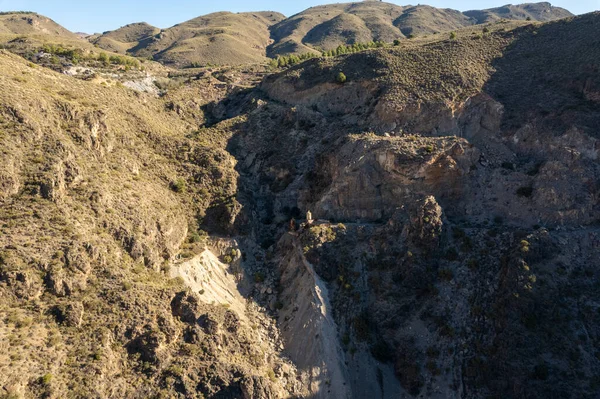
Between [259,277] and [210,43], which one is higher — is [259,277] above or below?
below

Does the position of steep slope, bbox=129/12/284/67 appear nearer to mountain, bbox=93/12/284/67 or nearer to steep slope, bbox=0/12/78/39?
mountain, bbox=93/12/284/67

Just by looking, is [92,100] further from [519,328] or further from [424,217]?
[519,328]

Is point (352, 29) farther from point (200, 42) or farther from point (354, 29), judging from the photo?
point (200, 42)

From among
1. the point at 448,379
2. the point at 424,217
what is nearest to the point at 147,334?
the point at 448,379

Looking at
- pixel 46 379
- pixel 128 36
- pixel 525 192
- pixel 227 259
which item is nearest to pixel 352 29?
pixel 128 36

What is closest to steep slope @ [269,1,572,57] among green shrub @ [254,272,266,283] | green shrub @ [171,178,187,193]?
green shrub @ [171,178,187,193]

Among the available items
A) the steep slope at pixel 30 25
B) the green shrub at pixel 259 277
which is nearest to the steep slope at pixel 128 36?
the steep slope at pixel 30 25

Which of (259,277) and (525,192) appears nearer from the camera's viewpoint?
(525,192)

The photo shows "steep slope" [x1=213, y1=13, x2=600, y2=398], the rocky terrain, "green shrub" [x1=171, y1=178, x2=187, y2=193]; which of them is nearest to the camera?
the rocky terrain

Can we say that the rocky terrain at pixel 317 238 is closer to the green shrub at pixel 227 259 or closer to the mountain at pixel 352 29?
the green shrub at pixel 227 259
